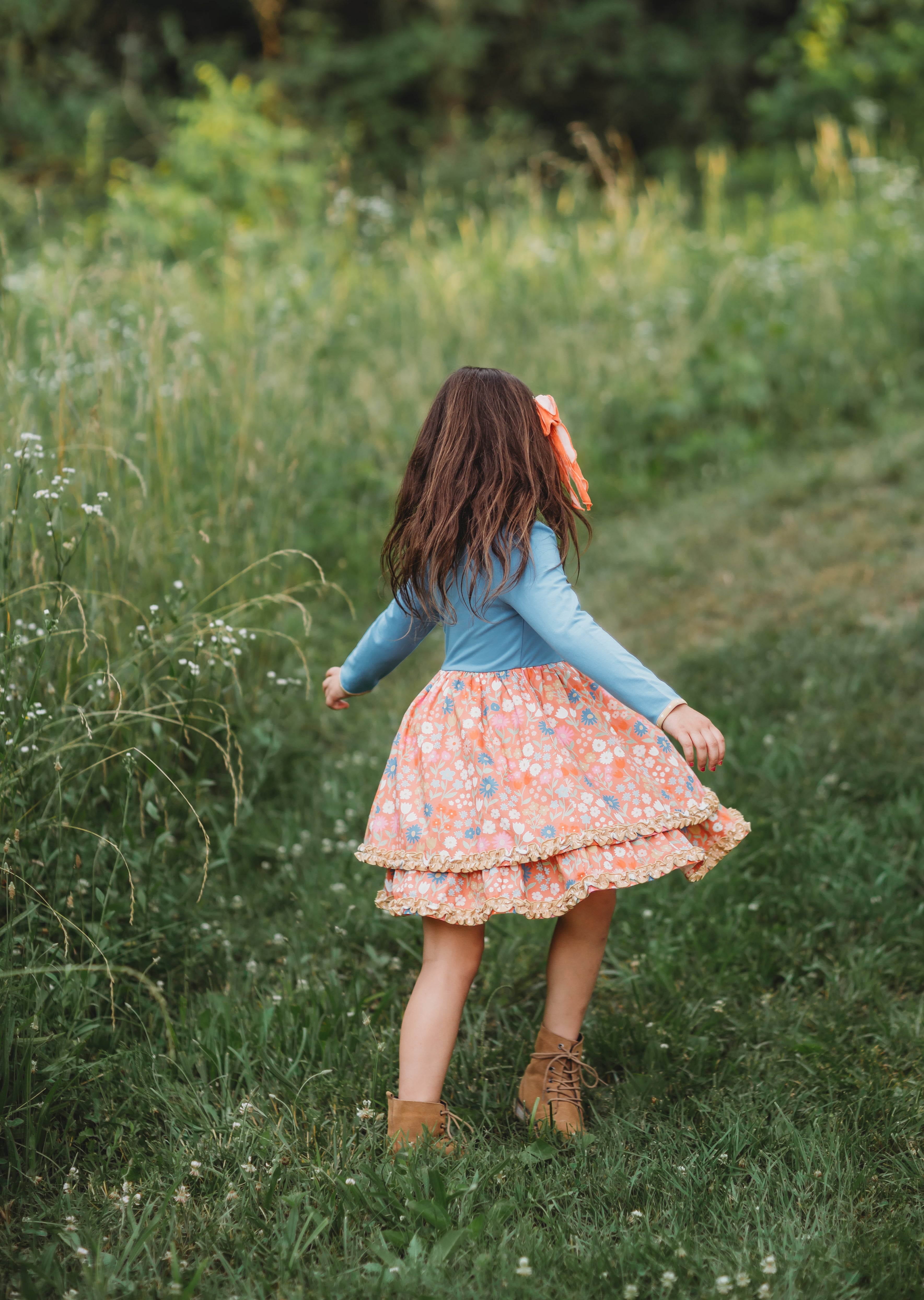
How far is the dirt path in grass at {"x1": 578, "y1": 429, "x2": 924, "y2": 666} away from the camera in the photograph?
15.0ft

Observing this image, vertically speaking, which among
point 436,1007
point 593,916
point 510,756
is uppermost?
point 510,756

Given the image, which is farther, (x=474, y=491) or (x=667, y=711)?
(x=474, y=491)

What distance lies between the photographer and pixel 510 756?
217 centimetres

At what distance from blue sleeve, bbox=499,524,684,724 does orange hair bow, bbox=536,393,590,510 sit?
0.56 ft

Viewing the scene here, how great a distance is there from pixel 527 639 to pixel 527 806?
0.35m

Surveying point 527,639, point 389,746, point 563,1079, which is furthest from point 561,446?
point 389,746

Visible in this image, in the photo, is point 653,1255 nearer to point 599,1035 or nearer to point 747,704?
point 599,1035

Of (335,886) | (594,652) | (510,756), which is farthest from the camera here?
(335,886)

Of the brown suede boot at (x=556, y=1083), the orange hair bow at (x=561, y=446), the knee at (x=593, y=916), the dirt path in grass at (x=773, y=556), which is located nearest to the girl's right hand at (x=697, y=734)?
the knee at (x=593, y=916)

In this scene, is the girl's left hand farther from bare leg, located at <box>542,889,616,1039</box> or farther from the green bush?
the green bush

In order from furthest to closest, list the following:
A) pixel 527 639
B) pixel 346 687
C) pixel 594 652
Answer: pixel 346 687
pixel 527 639
pixel 594 652

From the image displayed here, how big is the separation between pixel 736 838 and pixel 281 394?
325 cm

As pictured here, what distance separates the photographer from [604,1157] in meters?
2.14

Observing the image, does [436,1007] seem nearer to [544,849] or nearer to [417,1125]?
[417,1125]
